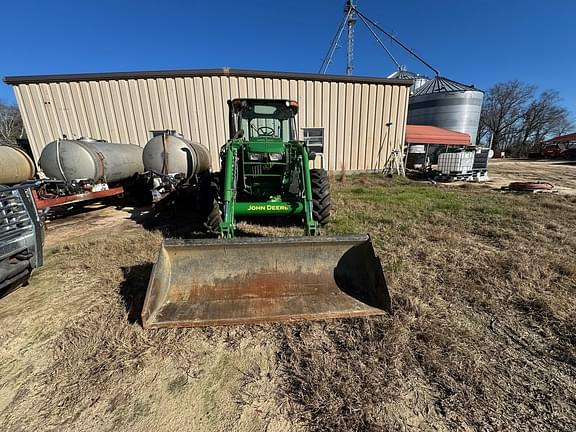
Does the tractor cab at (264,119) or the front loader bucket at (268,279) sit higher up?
the tractor cab at (264,119)

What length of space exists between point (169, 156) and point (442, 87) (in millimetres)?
25424

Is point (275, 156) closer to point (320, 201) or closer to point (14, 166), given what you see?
point (320, 201)

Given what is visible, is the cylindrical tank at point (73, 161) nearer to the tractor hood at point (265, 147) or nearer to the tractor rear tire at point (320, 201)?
the tractor hood at point (265, 147)

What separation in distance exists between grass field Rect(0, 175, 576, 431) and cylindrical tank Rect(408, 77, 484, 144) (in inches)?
916

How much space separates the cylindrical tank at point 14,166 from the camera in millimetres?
5188

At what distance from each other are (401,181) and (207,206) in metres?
8.46

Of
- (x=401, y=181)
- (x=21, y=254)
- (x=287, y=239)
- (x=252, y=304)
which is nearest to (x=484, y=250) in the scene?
(x=287, y=239)

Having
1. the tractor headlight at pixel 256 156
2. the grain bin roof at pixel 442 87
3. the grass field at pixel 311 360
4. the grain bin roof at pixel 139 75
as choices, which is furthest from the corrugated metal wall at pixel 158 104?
the grain bin roof at pixel 442 87

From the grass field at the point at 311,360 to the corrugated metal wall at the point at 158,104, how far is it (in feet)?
28.1

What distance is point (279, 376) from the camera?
1815 millimetres

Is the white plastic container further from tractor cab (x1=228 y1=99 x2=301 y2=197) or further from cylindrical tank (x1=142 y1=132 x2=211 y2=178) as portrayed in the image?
cylindrical tank (x1=142 y1=132 x2=211 y2=178)

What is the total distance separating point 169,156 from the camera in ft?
21.4

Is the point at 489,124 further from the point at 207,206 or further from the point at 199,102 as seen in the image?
the point at 207,206

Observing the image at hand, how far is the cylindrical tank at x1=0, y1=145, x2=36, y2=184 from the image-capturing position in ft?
17.0
